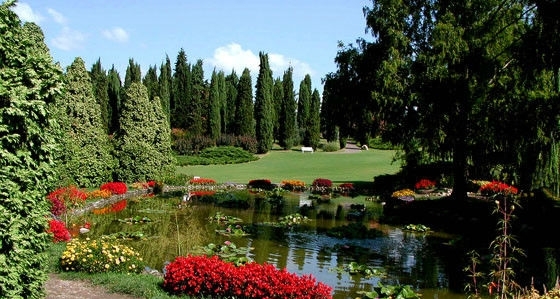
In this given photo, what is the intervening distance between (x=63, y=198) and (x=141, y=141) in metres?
12.1

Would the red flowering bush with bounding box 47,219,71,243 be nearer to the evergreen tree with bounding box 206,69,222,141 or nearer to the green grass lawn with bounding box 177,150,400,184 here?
the green grass lawn with bounding box 177,150,400,184

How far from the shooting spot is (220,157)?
168 feet

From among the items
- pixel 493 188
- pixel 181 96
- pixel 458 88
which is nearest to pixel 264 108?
pixel 181 96

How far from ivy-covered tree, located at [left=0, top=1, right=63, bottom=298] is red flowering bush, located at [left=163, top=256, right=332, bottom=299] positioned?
3.22 metres

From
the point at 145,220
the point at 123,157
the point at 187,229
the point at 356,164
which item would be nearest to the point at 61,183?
the point at 145,220

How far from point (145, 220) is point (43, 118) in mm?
13759

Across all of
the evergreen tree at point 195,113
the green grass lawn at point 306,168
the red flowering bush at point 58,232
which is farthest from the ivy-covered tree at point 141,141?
the evergreen tree at point 195,113

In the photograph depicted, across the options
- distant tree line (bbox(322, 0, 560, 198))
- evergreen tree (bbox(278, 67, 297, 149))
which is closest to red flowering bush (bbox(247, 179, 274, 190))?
distant tree line (bbox(322, 0, 560, 198))

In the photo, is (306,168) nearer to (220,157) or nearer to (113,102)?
(220,157)

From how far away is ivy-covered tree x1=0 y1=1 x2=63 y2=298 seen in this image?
6211mm

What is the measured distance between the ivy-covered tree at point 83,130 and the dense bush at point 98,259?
1400 cm

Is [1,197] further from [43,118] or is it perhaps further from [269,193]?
[269,193]

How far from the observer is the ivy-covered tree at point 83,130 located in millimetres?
25078

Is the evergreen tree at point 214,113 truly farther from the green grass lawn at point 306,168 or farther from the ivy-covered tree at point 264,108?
the green grass lawn at point 306,168
